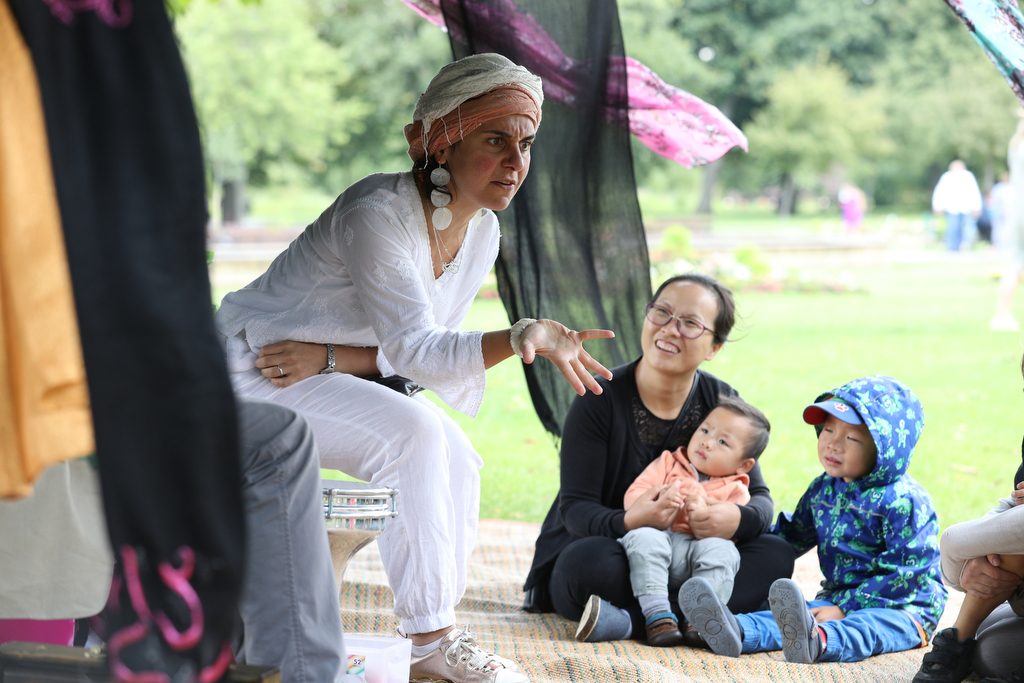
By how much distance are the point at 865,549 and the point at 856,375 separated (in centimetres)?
678

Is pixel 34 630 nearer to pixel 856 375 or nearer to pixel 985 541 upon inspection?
pixel 985 541

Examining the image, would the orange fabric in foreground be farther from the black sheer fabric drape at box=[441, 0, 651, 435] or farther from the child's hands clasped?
the black sheer fabric drape at box=[441, 0, 651, 435]

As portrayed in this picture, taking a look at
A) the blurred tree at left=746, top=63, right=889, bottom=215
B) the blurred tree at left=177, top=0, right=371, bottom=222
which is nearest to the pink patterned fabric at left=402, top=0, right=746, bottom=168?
the blurred tree at left=177, top=0, right=371, bottom=222

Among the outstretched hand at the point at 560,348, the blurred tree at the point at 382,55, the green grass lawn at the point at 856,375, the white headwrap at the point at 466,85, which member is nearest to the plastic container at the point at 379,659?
the outstretched hand at the point at 560,348

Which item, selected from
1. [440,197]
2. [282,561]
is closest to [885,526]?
[440,197]

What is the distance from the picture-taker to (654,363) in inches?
162

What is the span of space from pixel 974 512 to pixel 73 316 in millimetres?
5725

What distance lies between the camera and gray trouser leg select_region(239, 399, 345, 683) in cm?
244

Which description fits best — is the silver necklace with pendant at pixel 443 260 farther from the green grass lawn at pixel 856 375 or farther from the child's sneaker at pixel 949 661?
the child's sneaker at pixel 949 661

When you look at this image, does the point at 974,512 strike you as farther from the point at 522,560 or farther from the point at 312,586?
the point at 312,586

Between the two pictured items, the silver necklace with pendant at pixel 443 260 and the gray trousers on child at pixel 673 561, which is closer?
the silver necklace with pendant at pixel 443 260

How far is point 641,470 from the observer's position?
13.6 ft

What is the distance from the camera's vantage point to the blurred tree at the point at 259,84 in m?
24.1

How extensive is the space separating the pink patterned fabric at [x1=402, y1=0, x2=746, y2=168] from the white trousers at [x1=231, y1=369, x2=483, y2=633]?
5.49ft
